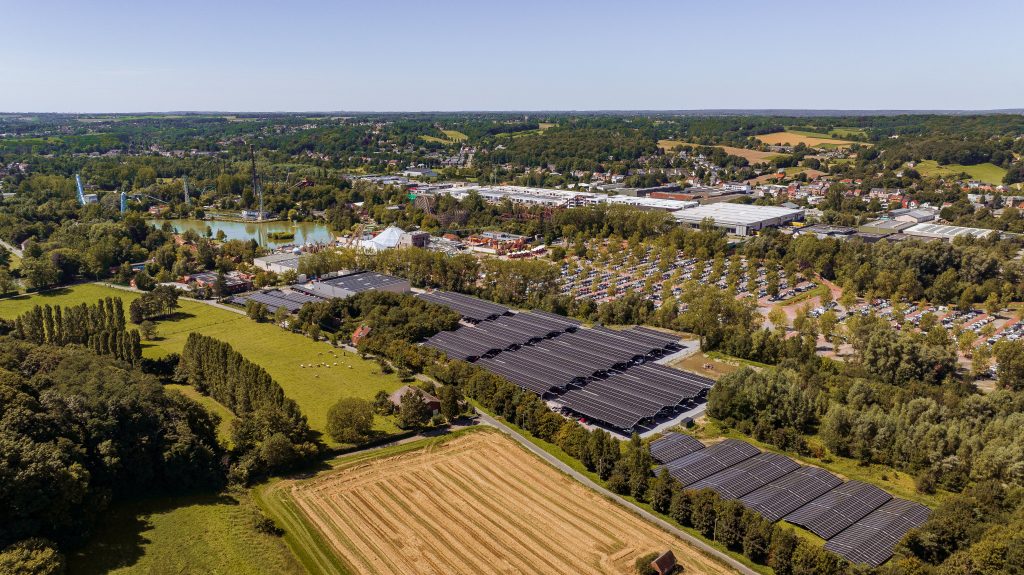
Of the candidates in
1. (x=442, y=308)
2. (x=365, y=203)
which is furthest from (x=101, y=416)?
(x=365, y=203)

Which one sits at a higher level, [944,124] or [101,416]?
[944,124]

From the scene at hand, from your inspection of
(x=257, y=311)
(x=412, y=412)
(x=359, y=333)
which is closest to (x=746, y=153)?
(x=359, y=333)

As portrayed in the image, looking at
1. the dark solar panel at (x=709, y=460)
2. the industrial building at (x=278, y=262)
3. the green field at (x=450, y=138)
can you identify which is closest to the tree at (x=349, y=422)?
the dark solar panel at (x=709, y=460)

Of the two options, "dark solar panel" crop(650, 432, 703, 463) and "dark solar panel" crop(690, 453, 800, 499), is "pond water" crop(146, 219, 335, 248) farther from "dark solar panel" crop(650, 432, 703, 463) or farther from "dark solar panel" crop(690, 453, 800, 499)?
"dark solar panel" crop(690, 453, 800, 499)

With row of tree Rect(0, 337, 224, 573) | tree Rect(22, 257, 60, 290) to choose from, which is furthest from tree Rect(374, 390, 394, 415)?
tree Rect(22, 257, 60, 290)

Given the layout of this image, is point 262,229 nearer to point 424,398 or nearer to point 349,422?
point 424,398

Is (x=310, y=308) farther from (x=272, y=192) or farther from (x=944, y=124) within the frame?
(x=944, y=124)

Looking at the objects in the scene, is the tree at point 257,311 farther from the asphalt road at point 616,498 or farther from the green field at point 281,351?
the asphalt road at point 616,498
